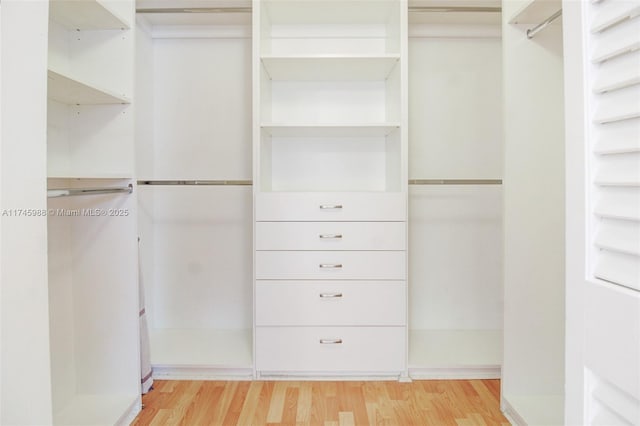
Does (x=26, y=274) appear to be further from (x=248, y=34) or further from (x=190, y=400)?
(x=248, y=34)

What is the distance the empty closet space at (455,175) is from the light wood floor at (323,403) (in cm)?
60

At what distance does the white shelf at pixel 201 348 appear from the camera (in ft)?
7.00

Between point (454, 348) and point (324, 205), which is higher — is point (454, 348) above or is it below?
below

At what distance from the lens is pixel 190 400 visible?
1.93 metres

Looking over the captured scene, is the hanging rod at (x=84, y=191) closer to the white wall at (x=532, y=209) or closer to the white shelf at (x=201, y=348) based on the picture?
the white shelf at (x=201, y=348)

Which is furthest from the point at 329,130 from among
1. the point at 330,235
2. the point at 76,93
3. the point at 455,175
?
the point at 76,93

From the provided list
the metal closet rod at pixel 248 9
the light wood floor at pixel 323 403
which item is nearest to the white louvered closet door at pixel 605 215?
the light wood floor at pixel 323 403

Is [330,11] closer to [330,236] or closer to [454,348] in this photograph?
[330,236]

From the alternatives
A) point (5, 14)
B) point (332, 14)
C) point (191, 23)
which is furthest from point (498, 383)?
point (191, 23)

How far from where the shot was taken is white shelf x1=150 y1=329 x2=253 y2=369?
84.0 inches

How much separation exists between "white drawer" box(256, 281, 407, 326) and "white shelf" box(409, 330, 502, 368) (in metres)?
0.30

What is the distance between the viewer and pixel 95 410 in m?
1.73

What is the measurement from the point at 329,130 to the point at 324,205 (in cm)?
49

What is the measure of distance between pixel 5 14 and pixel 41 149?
31 centimetres
